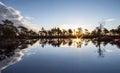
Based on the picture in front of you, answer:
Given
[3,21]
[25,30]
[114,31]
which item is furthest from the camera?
[25,30]

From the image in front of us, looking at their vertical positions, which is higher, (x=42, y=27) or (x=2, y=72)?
(x=42, y=27)

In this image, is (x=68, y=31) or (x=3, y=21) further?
(x=68, y=31)

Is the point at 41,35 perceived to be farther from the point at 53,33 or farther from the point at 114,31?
the point at 114,31

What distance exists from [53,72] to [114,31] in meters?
99.0

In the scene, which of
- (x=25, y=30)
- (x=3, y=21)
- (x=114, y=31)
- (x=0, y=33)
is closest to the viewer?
(x=0, y=33)

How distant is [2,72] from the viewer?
46.5ft

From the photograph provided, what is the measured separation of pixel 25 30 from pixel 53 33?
2006cm

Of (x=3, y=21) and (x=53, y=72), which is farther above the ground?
(x=3, y=21)

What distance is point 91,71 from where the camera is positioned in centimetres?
1442

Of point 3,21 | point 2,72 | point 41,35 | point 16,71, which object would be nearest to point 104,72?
point 16,71

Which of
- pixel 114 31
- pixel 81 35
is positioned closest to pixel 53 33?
pixel 81 35

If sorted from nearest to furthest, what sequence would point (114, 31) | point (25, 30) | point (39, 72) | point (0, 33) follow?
point (39, 72) < point (0, 33) < point (114, 31) < point (25, 30)

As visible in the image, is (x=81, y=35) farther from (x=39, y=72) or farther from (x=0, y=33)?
(x=39, y=72)

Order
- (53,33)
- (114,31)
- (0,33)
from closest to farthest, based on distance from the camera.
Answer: (0,33)
(114,31)
(53,33)
